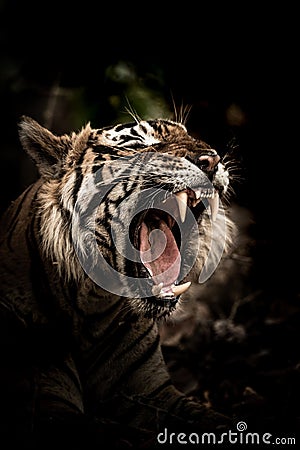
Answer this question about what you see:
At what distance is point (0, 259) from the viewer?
6.14 ft

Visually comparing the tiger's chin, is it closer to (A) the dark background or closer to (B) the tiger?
(B) the tiger

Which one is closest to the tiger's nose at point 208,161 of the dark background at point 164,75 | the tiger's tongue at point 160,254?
the tiger's tongue at point 160,254

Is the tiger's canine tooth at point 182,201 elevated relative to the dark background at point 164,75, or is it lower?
lower

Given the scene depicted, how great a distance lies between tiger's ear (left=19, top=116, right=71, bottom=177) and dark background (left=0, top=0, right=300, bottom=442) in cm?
35

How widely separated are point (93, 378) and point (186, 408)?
0.93 ft

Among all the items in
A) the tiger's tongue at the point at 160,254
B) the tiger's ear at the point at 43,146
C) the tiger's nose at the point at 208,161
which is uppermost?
the tiger's ear at the point at 43,146

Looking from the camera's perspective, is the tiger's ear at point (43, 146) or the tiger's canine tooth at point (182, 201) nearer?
the tiger's canine tooth at point (182, 201)

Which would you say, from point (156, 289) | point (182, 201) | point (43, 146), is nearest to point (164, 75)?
point (43, 146)

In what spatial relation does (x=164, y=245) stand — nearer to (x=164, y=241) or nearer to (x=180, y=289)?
(x=164, y=241)

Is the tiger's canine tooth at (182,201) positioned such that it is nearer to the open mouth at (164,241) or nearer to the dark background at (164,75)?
the open mouth at (164,241)

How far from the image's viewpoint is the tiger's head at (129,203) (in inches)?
66.6

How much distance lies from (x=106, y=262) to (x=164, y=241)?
0.17 meters

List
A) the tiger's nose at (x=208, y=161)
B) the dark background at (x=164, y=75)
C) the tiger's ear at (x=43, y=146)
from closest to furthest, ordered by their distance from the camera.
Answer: the tiger's nose at (x=208, y=161) → the tiger's ear at (x=43, y=146) → the dark background at (x=164, y=75)

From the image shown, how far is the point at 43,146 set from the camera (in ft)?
5.87
